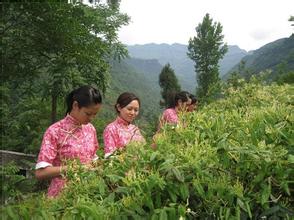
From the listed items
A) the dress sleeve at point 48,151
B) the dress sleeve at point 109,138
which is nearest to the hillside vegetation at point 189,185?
the dress sleeve at point 48,151

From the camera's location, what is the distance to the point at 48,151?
3062 mm

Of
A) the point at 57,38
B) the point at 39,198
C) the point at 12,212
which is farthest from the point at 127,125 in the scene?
the point at 57,38

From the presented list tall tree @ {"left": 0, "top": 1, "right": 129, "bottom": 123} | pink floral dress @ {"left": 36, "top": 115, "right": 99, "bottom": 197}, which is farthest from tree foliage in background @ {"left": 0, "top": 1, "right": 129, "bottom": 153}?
pink floral dress @ {"left": 36, "top": 115, "right": 99, "bottom": 197}

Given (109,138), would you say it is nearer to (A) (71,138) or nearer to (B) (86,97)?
(A) (71,138)

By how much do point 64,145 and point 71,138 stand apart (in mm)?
84

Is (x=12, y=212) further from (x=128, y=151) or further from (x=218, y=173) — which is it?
(x=218, y=173)

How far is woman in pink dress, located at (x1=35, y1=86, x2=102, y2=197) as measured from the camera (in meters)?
3.04

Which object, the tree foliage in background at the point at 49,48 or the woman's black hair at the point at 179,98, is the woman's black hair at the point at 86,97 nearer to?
the woman's black hair at the point at 179,98

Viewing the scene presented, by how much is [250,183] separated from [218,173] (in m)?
0.13

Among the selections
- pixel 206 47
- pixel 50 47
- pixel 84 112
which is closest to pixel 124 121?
pixel 84 112

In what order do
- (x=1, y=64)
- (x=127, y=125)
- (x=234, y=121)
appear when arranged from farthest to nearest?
(x=1, y=64)
(x=127, y=125)
(x=234, y=121)

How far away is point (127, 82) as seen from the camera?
150000 millimetres

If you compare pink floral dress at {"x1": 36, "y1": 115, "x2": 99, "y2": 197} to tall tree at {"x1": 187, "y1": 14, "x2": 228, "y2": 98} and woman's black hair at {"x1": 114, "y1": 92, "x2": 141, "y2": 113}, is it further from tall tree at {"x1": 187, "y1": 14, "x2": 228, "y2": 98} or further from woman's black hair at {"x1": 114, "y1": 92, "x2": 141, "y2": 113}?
tall tree at {"x1": 187, "y1": 14, "x2": 228, "y2": 98}

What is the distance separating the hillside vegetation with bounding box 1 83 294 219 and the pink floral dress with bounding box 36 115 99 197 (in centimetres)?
114
